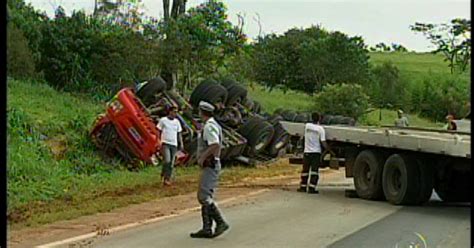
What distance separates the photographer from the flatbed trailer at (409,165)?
1437 cm

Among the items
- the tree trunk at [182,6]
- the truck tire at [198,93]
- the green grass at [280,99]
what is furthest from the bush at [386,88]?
the truck tire at [198,93]

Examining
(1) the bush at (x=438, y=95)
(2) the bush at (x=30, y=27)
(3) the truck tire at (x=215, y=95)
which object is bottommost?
(3) the truck tire at (x=215, y=95)

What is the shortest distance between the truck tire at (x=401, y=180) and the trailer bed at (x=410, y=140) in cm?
25

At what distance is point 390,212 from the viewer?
1452 cm

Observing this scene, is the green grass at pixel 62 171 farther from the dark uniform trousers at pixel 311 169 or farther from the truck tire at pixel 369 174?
the truck tire at pixel 369 174

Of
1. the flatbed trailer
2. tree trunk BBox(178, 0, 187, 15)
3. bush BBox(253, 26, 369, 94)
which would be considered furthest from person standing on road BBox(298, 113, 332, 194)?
bush BBox(253, 26, 369, 94)

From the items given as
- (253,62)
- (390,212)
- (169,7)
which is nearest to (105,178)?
(390,212)

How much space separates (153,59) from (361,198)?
562 inches

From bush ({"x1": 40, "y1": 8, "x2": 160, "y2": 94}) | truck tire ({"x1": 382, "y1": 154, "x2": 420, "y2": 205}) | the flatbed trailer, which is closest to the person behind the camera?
the flatbed trailer

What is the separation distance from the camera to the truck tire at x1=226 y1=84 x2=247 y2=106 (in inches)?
943

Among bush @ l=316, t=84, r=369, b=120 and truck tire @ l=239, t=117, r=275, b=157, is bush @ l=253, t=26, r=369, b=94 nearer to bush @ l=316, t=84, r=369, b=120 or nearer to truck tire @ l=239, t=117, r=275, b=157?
bush @ l=316, t=84, r=369, b=120

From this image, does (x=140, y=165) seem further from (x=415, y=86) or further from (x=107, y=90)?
(x=415, y=86)

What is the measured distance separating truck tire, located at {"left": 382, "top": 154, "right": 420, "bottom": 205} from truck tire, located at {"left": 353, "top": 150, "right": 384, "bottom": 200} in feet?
1.23
